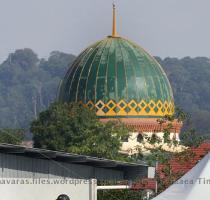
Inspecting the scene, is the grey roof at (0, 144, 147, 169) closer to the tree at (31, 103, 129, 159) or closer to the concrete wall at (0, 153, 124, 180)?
the concrete wall at (0, 153, 124, 180)

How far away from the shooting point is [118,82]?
75.1 meters

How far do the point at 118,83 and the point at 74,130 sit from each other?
228 inches

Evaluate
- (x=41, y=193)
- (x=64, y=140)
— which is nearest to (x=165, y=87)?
(x=64, y=140)

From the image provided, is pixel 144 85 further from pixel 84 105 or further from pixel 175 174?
pixel 175 174

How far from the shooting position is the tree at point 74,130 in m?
65.6

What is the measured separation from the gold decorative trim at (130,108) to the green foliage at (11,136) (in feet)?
13.6

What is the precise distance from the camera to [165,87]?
76.0 metres

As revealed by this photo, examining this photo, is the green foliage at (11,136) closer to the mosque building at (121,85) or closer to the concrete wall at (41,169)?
the mosque building at (121,85)

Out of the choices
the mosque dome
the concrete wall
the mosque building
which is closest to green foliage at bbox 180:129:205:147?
the concrete wall

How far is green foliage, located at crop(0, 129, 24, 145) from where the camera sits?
7005cm

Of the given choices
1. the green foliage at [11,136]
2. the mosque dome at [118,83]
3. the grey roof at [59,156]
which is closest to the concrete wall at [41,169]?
the grey roof at [59,156]

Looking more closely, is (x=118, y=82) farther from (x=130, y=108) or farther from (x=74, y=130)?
(x=74, y=130)

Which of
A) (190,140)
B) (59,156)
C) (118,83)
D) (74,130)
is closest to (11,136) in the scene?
(74,130)

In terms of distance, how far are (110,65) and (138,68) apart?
4.84ft
